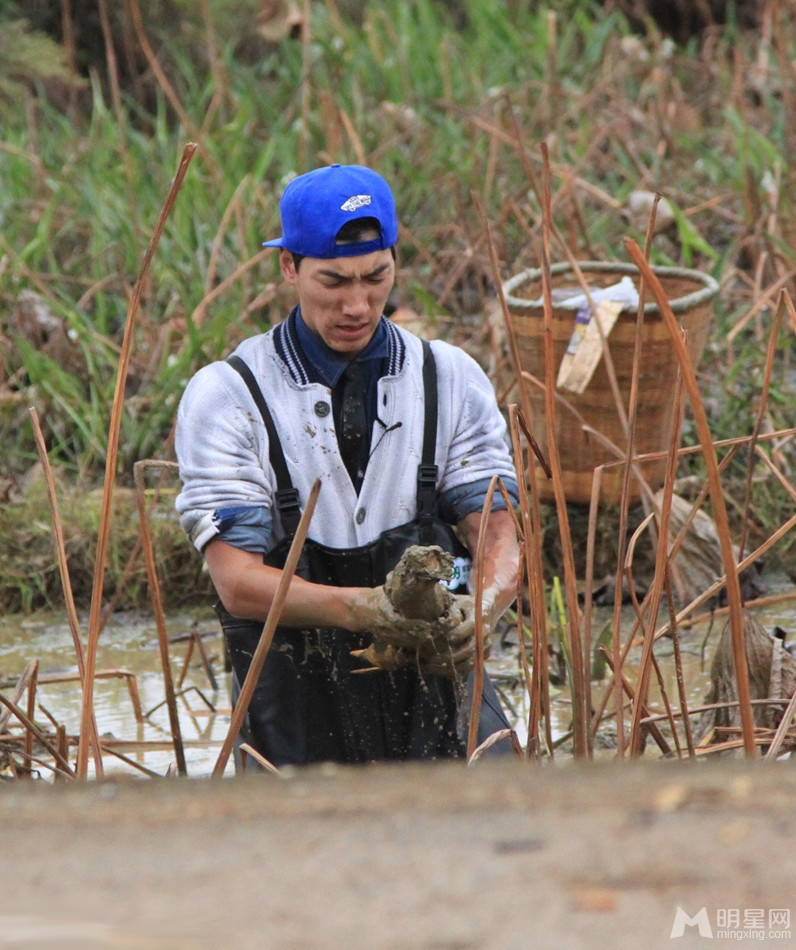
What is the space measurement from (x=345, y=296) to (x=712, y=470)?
3.27 feet

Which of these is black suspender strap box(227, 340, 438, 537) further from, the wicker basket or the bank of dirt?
the wicker basket

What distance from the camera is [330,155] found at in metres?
5.21

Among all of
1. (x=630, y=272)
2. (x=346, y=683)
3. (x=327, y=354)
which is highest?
(x=630, y=272)

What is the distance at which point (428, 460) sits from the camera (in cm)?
243

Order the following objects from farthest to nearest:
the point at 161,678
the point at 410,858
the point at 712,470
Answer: the point at 161,678 → the point at 712,470 → the point at 410,858

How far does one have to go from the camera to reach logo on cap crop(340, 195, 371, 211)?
2.34 meters

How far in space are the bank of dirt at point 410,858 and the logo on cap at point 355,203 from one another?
54.7 inches

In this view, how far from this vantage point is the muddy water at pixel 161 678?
131 inches

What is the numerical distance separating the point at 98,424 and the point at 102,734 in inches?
56.0

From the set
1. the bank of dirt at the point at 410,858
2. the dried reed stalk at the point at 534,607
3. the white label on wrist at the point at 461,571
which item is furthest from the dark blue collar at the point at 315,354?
the bank of dirt at the point at 410,858

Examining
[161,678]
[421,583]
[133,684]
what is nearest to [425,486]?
[421,583]

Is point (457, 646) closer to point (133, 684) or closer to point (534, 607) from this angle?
point (534, 607)

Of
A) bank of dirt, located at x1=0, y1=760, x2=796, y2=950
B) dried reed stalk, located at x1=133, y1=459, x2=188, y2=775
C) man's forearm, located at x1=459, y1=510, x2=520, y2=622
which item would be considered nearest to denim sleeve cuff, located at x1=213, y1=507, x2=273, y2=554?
dried reed stalk, located at x1=133, y1=459, x2=188, y2=775

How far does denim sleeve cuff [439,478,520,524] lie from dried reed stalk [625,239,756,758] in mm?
824
